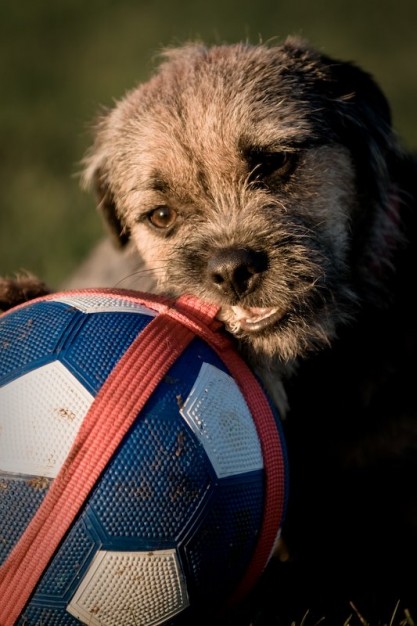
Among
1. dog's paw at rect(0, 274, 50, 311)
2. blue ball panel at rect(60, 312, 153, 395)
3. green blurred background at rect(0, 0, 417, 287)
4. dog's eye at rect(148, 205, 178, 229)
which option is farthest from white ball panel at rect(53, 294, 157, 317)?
green blurred background at rect(0, 0, 417, 287)

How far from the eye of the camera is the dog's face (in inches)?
116

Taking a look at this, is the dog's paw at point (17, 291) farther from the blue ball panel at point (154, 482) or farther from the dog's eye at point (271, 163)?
the blue ball panel at point (154, 482)

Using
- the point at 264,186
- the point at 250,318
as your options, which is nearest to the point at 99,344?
the point at 250,318

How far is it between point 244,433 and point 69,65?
1060 centimetres

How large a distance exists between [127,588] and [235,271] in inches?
41.2

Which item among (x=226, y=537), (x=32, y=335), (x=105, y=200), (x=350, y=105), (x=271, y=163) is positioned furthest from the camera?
(x=105, y=200)

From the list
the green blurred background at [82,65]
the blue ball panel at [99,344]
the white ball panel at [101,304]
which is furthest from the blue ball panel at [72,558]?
the green blurred background at [82,65]

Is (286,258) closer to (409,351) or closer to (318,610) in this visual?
(409,351)

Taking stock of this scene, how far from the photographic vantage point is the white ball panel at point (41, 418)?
2.27 metres

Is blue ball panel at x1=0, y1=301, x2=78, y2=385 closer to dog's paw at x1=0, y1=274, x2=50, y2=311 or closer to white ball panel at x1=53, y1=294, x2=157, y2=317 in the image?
white ball panel at x1=53, y1=294, x2=157, y2=317

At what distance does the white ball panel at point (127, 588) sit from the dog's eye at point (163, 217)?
1.54m

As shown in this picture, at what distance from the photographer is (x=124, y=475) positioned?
88.8 inches

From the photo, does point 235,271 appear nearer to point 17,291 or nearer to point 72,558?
point 17,291

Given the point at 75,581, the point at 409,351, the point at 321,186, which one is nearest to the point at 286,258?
the point at 321,186
